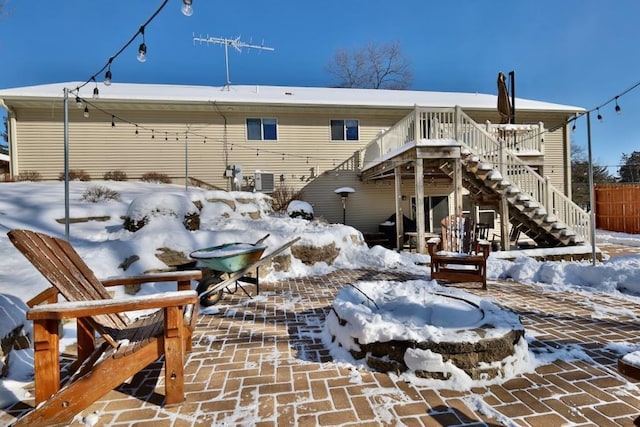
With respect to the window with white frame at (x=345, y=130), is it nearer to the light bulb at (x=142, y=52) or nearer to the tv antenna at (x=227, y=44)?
the tv antenna at (x=227, y=44)

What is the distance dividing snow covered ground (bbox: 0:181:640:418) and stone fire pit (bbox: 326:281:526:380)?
0.24ft

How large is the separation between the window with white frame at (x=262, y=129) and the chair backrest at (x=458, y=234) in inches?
296

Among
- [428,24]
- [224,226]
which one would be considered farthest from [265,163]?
[428,24]

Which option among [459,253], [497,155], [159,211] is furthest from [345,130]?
[159,211]

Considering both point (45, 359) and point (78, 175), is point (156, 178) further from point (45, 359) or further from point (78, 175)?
point (45, 359)

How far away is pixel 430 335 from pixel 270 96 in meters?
A: 11.4

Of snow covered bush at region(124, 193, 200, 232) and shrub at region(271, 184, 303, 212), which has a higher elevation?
shrub at region(271, 184, 303, 212)

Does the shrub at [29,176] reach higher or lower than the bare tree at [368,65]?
lower

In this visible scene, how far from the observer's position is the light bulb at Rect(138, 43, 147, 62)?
370 cm

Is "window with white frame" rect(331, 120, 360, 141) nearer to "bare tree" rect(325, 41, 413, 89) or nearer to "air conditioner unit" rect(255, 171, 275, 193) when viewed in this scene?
"air conditioner unit" rect(255, 171, 275, 193)

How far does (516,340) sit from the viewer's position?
2359 mm

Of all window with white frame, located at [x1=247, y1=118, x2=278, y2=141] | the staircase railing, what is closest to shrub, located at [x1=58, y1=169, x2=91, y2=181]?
window with white frame, located at [x1=247, y1=118, x2=278, y2=141]

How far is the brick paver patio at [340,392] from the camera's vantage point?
5.83 ft

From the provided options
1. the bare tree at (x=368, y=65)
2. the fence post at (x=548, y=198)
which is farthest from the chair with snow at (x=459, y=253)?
the bare tree at (x=368, y=65)
